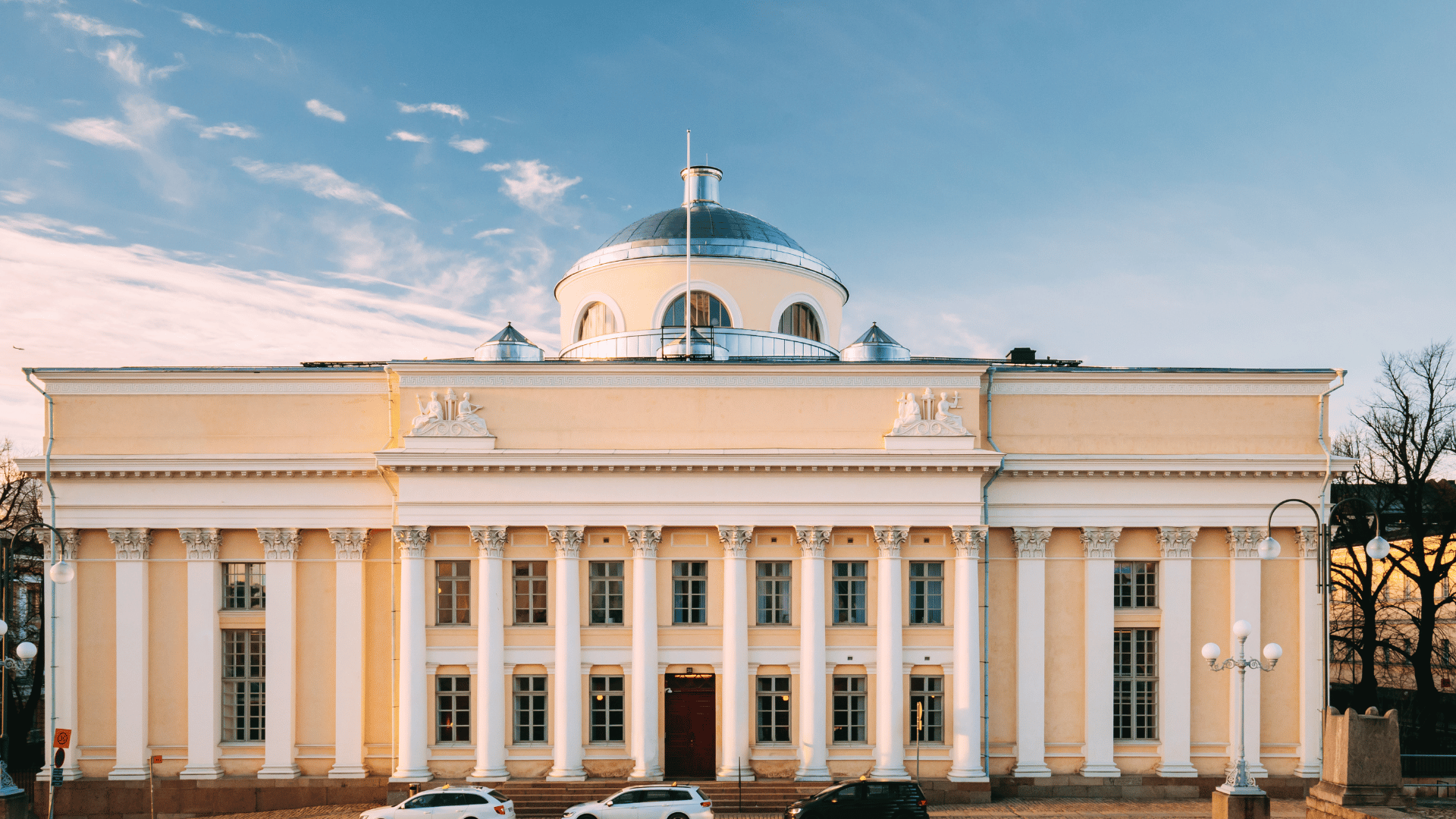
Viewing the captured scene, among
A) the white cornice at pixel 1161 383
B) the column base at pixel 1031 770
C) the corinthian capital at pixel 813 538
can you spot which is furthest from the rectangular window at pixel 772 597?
the white cornice at pixel 1161 383

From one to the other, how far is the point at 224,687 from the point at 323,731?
306 centimetres

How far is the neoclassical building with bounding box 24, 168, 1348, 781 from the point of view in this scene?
24750 mm

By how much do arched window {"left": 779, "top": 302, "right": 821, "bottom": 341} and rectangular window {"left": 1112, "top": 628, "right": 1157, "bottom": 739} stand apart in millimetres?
14490

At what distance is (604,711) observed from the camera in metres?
25.2

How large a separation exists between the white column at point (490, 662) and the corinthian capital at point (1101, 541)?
1582 centimetres

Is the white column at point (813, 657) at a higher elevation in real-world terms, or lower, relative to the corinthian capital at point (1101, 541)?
lower

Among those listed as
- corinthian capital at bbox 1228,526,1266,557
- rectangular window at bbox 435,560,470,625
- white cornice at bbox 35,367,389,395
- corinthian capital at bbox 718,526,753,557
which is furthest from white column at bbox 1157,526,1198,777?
white cornice at bbox 35,367,389,395

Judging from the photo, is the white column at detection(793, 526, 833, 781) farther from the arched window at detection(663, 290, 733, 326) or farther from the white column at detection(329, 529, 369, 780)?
the white column at detection(329, 529, 369, 780)

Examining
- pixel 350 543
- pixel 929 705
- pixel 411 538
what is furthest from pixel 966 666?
pixel 350 543

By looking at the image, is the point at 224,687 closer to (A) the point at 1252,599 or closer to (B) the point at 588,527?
(B) the point at 588,527

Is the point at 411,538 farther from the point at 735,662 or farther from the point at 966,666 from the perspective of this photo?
the point at 966,666

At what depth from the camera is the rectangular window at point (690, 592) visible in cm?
2530

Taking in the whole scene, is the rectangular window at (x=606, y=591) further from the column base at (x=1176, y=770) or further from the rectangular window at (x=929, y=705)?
the column base at (x=1176, y=770)

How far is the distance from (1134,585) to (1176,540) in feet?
5.45
